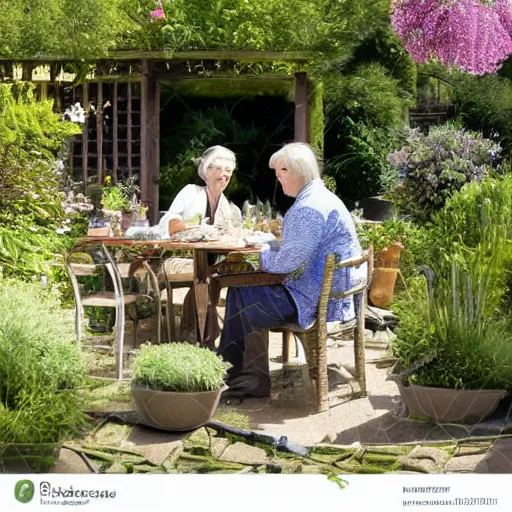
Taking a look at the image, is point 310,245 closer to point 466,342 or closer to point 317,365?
point 317,365

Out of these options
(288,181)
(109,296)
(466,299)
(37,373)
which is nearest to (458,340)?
(466,299)

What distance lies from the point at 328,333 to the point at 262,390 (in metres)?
0.46

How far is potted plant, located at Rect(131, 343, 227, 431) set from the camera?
713 cm

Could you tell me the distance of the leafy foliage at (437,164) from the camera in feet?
24.6

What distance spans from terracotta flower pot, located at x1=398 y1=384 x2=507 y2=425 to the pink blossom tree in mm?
1658

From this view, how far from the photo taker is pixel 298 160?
24.0 ft

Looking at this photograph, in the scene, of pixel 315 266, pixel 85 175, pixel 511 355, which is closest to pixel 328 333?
pixel 315 266

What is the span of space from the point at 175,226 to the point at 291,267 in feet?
2.07

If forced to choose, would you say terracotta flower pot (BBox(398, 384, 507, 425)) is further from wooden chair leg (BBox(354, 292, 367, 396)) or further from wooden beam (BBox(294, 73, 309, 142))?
wooden beam (BBox(294, 73, 309, 142))

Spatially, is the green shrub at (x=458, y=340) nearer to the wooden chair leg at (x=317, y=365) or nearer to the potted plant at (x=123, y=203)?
the wooden chair leg at (x=317, y=365)

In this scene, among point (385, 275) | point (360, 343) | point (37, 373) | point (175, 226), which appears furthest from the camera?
point (385, 275)

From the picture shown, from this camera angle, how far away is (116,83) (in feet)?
24.4
